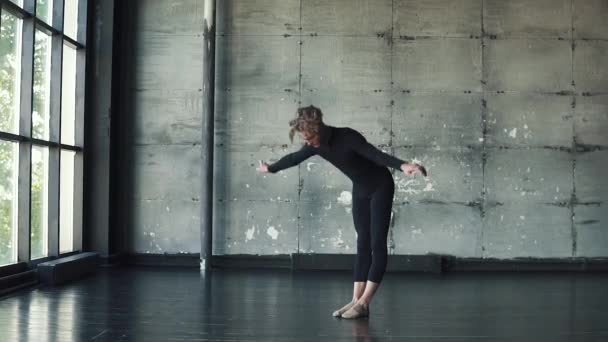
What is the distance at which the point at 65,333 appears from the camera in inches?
155

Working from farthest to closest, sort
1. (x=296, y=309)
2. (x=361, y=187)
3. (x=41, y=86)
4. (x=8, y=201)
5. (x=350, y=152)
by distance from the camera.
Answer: (x=41, y=86) < (x=8, y=201) < (x=296, y=309) < (x=361, y=187) < (x=350, y=152)

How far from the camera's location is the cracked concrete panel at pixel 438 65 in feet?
26.1

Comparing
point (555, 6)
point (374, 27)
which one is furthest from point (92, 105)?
point (555, 6)

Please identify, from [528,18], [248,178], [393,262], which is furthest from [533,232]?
[248,178]

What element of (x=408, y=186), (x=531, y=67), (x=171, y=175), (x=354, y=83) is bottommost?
(x=408, y=186)

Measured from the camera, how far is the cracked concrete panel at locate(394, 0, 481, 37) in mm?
7969

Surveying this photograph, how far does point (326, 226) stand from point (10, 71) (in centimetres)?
373

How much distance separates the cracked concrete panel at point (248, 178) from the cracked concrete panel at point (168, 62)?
3.16 ft

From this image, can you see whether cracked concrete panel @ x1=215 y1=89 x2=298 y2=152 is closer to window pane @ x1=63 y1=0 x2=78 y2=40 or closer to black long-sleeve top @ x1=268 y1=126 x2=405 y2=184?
window pane @ x1=63 y1=0 x2=78 y2=40

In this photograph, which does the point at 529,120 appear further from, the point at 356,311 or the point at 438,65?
the point at 356,311

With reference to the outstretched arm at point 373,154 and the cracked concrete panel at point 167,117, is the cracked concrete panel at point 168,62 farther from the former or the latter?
the outstretched arm at point 373,154

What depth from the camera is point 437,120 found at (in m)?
7.93

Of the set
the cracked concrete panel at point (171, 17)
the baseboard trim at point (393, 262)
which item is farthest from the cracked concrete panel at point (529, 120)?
the cracked concrete panel at point (171, 17)

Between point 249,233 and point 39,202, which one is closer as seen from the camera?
point 39,202
